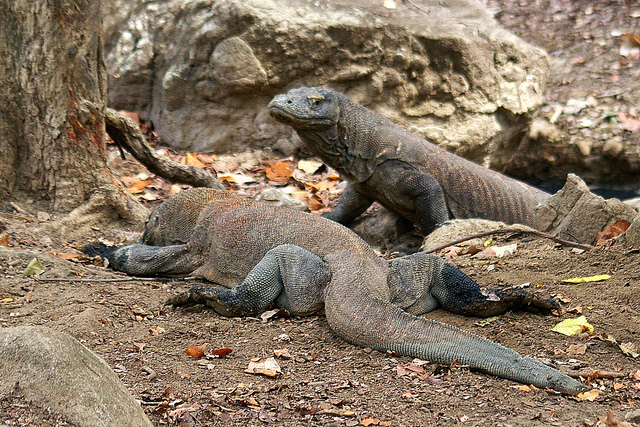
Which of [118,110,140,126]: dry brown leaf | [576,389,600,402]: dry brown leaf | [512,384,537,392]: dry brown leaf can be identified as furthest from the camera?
[118,110,140,126]: dry brown leaf

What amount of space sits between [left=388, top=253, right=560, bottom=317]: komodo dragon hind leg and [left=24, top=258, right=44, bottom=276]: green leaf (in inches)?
89.7

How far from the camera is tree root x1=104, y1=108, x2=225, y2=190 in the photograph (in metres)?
6.12

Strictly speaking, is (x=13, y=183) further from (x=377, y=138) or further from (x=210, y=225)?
(x=377, y=138)

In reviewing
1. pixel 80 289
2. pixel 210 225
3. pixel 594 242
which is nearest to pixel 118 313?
pixel 80 289

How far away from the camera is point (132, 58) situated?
30.8 feet

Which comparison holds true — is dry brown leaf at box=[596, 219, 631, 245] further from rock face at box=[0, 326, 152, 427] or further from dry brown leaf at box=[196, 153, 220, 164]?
dry brown leaf at box=[196, 153, 220, 164]

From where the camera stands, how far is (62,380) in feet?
6.81

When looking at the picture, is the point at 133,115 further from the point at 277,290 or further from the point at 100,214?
the point at 277,290

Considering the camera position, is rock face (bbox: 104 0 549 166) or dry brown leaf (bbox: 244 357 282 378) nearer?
dry brown leaf (bbox: 244 357 282 378)

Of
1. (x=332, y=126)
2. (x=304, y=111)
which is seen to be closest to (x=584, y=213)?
(x=332, y=126)

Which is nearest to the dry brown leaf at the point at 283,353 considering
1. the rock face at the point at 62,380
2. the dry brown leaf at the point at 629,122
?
the rock face at the point at 62,380

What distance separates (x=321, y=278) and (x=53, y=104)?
260cm

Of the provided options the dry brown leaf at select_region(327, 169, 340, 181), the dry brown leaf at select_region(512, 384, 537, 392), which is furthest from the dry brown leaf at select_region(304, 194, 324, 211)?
the dry brown leaf at select_region(512, 384, 537, 392)

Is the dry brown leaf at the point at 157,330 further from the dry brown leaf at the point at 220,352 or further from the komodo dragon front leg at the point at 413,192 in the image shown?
the komodo dragon front leg at the point at 413,192
